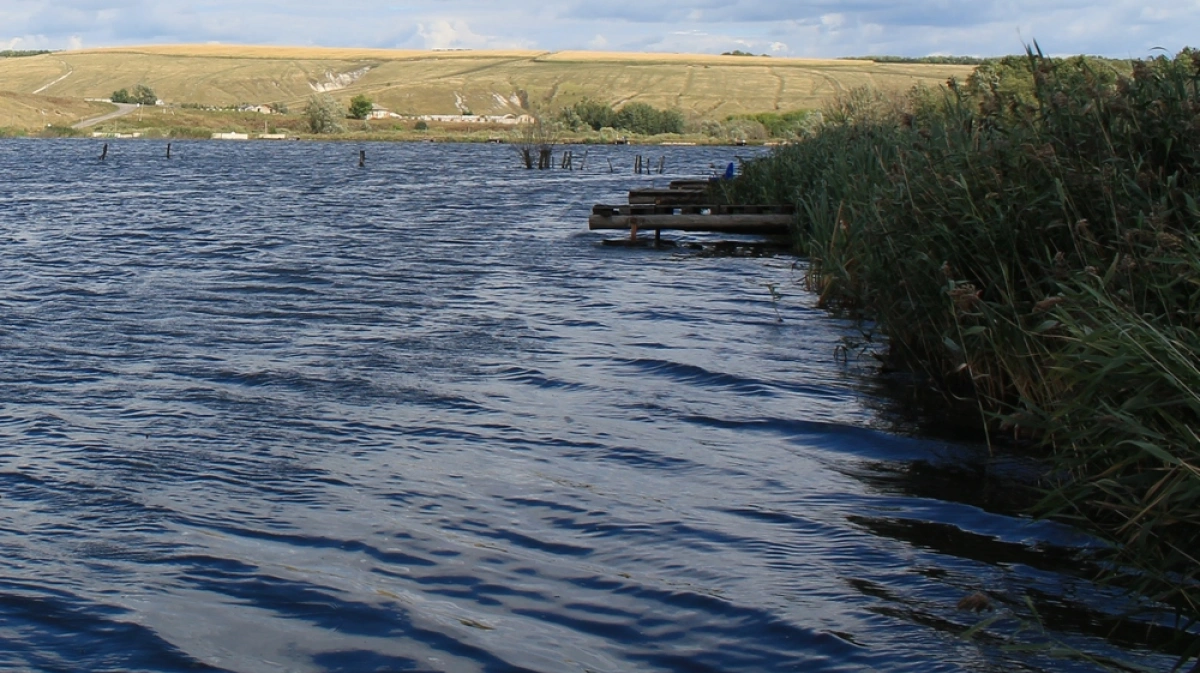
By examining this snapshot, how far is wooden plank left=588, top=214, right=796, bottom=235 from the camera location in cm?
2364

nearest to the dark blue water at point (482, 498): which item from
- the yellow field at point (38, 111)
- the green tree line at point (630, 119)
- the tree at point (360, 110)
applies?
the yellow field at point (38, 111)

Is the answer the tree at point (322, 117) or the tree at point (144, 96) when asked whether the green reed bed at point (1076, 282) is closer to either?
the tree at point (322, 117)

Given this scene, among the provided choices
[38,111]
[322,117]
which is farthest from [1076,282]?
[38,111]

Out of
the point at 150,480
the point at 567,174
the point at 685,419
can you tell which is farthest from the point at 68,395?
the point at 567,174

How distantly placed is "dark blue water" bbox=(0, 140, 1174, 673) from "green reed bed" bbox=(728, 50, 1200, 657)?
600mm

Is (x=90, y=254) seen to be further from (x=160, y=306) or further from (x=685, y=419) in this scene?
(x=685, y=419)

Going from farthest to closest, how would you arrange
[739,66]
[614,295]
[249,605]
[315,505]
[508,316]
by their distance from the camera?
[739,66]
[614,295]
[508,316]
[315,505]
[249,605]

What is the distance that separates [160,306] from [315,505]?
30.2ft

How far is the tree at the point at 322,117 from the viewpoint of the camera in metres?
130

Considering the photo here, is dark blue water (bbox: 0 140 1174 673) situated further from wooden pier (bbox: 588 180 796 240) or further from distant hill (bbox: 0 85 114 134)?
distant hill (bbox: 0 85 114 134)

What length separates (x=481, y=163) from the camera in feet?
236

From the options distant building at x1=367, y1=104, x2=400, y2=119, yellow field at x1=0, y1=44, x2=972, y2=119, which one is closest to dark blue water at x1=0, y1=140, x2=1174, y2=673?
distant building at x1=367, y1=104, x2=400, y2=119

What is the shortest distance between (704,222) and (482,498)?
16397 mm

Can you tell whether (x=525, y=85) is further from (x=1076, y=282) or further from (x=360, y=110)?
(x=1076, y=282)
